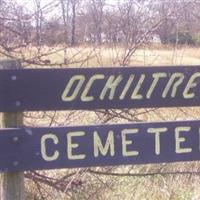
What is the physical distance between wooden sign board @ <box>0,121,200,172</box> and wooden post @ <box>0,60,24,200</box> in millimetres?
81

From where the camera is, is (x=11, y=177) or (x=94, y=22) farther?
(x=94, y=22)

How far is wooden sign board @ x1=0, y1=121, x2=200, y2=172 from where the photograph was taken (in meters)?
2.77

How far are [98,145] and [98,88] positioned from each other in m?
0.28

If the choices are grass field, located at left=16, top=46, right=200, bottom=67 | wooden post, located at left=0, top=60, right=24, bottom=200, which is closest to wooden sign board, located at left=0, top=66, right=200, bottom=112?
wooden post, located at left=0, top=60, right=24, bottom=200

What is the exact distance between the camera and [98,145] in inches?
111

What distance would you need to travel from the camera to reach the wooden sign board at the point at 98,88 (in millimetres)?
2799

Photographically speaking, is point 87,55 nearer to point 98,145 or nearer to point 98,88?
point 98,88

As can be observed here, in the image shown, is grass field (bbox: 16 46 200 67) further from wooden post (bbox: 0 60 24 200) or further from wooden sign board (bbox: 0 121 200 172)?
wooden sign board (bbox: 0 121 200 172)

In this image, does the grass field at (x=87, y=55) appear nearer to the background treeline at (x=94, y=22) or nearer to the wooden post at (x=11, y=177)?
the background treeline at (x=94, y=22)

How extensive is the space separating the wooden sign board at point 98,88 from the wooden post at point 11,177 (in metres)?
0.05

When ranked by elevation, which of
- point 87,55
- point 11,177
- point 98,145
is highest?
point 87,55

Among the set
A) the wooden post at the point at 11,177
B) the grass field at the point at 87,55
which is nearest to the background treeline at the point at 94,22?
the grass field at the point at 87,55

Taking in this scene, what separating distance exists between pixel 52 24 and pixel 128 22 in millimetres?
635

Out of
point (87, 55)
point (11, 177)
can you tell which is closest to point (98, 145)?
point (11, 177)
